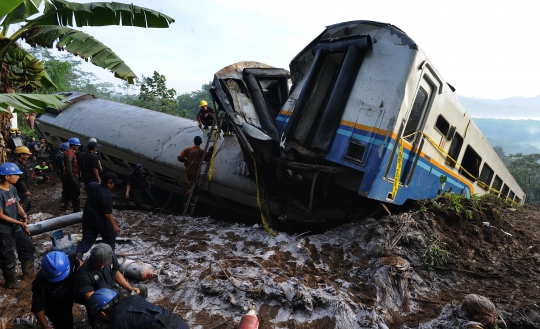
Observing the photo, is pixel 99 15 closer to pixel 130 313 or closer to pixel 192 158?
pixel 192 158

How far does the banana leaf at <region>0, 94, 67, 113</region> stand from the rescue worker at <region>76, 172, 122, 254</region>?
1.15 m

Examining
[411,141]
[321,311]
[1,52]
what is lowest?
[321,311]

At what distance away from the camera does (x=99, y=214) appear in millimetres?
4379

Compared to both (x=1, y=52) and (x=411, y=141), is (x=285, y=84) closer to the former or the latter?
(x=411, y=141)

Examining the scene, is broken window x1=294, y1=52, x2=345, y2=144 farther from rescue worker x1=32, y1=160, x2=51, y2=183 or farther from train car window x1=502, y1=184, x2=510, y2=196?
rescue worker x1=32, y1=160, x2=51, y2=183

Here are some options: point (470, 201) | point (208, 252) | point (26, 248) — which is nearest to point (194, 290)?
point (208, 252)

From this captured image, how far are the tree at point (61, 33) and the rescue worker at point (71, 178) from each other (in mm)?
1083

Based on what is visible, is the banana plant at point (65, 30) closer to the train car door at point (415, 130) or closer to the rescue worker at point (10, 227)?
the rescue worker at point (10, 227)

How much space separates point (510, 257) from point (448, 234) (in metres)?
0.92

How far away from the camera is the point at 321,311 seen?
3619 mm

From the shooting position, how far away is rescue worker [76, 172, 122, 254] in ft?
14.1

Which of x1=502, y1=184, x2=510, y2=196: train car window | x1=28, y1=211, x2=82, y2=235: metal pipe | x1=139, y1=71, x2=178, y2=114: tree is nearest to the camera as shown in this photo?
x1=28, y1=211, x2=82, y2=235: metal pipe

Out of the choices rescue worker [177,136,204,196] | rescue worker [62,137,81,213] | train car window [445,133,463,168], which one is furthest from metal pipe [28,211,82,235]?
train car window [445,133,463,168]

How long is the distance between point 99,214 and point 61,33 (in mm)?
3340
